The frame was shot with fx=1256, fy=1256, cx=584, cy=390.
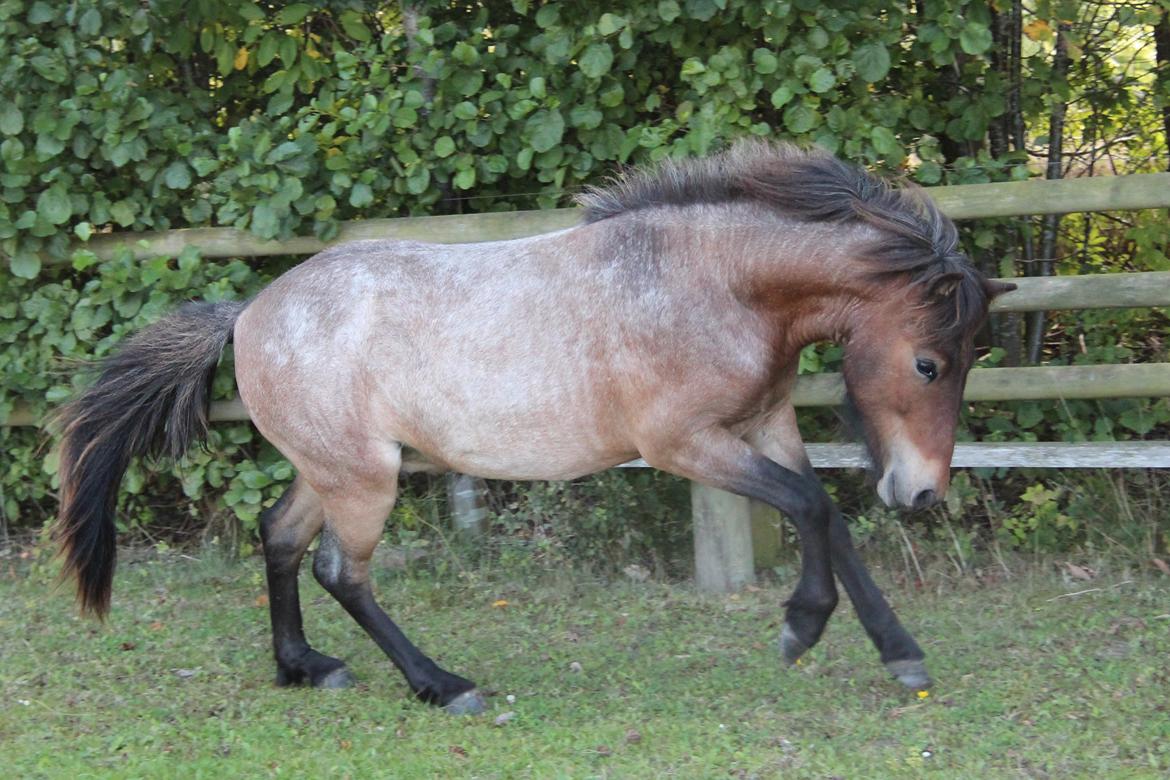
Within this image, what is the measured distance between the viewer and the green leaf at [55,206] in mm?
6230

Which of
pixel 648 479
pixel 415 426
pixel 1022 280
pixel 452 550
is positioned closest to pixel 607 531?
pixel 648 479

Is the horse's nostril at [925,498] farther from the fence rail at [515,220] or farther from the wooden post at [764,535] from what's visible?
the wooden post at [764,535]

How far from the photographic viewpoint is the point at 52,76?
6.12 m

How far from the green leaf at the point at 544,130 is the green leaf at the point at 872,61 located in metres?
1.38

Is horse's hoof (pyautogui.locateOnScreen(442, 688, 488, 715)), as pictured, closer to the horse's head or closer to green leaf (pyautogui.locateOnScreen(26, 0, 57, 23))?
the horse's head

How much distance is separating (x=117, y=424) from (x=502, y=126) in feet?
7.42

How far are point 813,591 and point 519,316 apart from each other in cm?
143

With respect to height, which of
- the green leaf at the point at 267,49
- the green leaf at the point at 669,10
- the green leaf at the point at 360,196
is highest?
the green leaf at the point at 669,10

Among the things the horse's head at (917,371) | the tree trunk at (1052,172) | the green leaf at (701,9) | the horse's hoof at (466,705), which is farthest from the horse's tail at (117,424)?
the tree trunk at (1052,172)

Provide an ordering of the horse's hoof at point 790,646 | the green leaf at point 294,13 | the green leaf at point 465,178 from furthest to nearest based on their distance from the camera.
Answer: the green leaf at point 294,13
the green leaf at point 465,178
the horse's hoof at point 790,646

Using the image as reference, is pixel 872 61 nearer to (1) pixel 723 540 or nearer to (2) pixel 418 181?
(2) pixel 418 181

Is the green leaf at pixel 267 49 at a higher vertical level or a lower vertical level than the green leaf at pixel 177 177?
higher

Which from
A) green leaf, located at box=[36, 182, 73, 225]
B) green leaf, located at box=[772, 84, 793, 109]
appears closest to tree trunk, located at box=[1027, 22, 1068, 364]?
green leaf, located at box=[772, 84, 793, 109]

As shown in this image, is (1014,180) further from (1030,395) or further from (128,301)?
(128,301)
